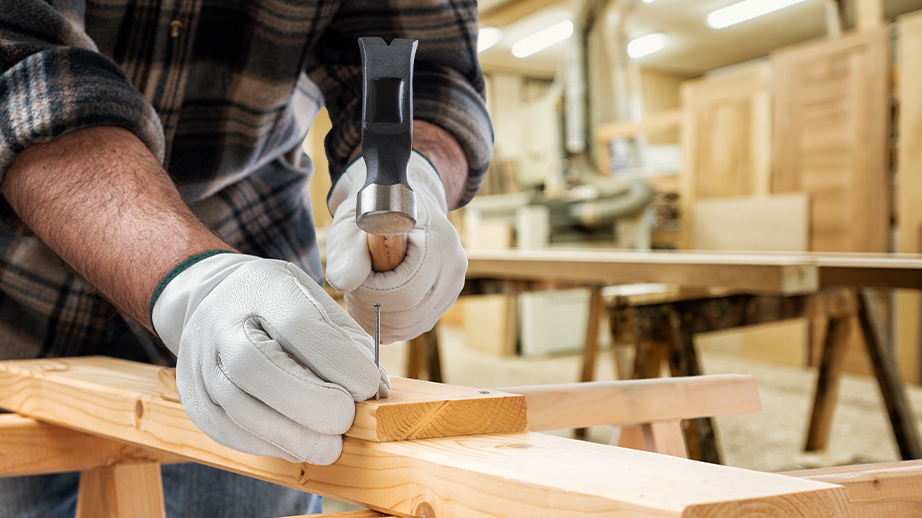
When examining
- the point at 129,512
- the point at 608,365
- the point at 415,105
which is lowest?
the point at 608,365

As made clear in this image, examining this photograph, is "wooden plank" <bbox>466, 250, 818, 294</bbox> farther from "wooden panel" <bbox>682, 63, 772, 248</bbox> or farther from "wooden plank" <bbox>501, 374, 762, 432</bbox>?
"wooden panel" <bbox>682, 63, 772, 248</bbox>

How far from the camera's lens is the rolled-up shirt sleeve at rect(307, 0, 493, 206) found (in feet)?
2.87

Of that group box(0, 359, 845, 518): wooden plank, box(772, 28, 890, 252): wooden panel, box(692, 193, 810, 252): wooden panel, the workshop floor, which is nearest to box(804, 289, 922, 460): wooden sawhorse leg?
the workshop floor

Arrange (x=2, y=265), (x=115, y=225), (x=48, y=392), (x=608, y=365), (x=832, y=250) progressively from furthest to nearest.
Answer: (x=608, y=365) < (x=832, y=250) < (x=2, y=265) < (x=48, y=392) < (x=115, y=225)

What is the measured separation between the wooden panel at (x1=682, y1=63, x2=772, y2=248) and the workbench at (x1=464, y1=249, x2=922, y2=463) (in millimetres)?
1733

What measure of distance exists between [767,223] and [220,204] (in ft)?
10.2

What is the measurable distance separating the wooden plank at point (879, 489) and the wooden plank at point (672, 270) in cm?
102

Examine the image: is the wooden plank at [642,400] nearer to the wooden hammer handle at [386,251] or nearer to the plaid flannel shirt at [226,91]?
the wooden hammer handle at [386,251]

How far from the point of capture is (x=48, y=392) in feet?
2.40

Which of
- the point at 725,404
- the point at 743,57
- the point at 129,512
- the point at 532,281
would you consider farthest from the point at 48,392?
the point at 743,57

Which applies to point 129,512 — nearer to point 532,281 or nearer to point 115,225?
point 115,225

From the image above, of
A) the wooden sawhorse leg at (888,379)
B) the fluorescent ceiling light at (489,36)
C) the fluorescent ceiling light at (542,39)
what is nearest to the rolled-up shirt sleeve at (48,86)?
the wooden sawhorse leg at (888,379)

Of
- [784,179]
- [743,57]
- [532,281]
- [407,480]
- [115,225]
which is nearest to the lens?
[407,480]

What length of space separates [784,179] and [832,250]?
0.47m
